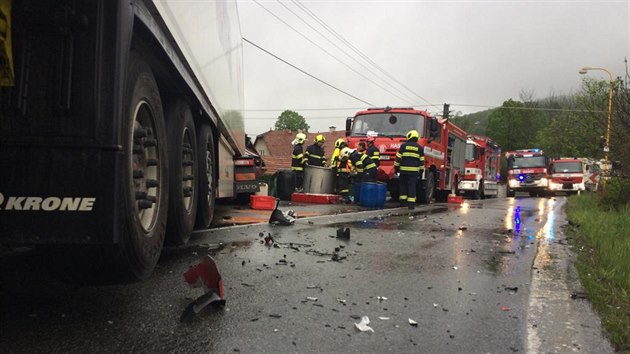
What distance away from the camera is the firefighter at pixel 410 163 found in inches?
479

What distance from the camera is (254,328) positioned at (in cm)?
303

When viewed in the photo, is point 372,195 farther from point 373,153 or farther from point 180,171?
point 180,171

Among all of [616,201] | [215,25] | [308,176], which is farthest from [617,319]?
[308,176]

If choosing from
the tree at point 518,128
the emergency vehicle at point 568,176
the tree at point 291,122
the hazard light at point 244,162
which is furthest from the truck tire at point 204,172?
the tree at point 291,122

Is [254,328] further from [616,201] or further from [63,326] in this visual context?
[616,201]

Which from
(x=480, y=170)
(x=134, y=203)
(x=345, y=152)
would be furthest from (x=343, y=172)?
(x=480, y=170)

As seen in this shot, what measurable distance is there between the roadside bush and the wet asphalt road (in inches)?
244

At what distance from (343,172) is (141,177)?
10256 mm

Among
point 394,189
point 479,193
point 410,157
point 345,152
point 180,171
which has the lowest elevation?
point 479,193

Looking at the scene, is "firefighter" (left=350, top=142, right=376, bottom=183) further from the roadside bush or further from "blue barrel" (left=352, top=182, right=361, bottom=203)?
the roadside bush

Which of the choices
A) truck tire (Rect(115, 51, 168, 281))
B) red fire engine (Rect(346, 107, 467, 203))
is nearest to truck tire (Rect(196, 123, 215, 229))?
truck tire (Rect(115, 51, 168, 281))

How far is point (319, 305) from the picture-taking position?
3551mm

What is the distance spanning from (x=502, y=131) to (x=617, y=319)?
6486 cm

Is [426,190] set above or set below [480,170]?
below
